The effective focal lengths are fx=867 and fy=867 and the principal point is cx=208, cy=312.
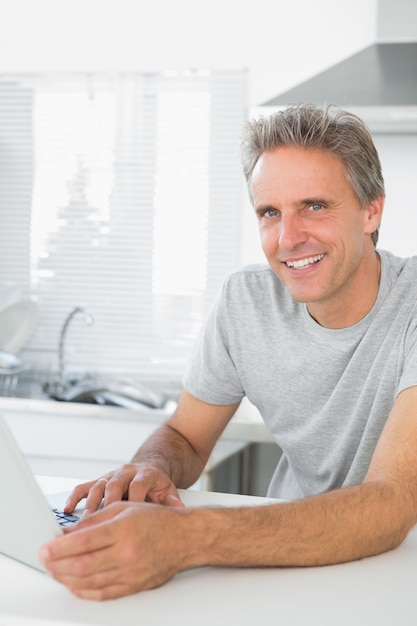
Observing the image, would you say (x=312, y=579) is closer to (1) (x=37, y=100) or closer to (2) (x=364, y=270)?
(2) (x=364, y=270)

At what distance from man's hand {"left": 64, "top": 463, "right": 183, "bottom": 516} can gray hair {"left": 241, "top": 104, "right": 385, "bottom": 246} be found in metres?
0.60

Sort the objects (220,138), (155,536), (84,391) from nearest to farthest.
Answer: (155,536) < (84,391) < (220,138)

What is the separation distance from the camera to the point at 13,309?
3.27 m

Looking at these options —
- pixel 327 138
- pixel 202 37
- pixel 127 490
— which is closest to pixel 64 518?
pixel 127 490

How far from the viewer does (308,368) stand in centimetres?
151

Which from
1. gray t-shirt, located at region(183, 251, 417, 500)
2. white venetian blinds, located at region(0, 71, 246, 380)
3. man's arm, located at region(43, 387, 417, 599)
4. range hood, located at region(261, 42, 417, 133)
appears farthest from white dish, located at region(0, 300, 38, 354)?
man's arm, located at region(43, 387, 417, 599)

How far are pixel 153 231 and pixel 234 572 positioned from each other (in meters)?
2.39

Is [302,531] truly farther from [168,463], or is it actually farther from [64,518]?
[168,463]

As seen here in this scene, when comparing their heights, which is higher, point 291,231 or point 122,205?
point 291,231

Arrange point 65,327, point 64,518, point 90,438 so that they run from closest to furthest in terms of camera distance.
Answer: point 64,518 < point 90,438 < point 65,327

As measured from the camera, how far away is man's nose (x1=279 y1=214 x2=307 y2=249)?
1.43 meters

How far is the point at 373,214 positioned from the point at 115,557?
90 cm

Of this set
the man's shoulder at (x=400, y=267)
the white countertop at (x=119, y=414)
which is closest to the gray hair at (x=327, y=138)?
the man's shoulder at (x=400, y=267)

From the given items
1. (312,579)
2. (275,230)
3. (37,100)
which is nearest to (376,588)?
(312,579)
